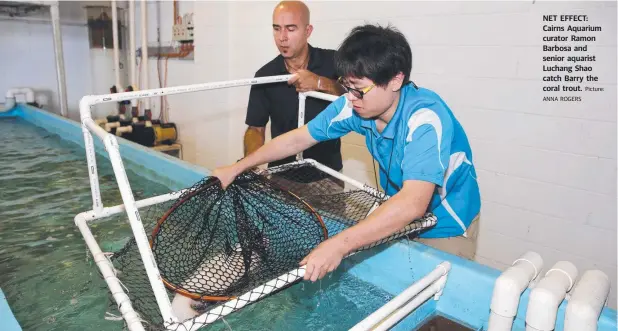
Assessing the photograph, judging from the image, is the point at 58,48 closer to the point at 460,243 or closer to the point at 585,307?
the point at 460,243

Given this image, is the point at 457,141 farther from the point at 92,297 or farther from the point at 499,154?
the point at 92,297

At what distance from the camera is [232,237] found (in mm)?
1773

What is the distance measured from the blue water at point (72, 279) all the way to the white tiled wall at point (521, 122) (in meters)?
1.34

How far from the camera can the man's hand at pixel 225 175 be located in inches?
67.8

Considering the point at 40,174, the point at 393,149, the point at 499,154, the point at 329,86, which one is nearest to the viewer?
the point at 393,149

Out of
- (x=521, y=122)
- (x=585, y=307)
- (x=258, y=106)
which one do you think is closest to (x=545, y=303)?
(x=585, y=307)

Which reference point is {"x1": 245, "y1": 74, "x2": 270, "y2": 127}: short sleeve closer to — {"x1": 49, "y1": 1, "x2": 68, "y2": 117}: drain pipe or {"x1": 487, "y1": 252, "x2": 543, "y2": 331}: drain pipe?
{"x1": 487, "y1": 252, "x2": 543, "y2": 331}: drain pipe

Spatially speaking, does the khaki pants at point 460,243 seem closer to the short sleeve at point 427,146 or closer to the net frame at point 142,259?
the net frame at point 142,259

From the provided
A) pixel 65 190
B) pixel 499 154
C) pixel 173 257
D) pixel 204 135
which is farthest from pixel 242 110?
pixel 173 257

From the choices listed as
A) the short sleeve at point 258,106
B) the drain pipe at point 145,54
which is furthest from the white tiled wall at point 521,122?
the drain pipe at point 145,54

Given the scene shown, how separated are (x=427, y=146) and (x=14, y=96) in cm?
538

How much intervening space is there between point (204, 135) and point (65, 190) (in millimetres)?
1857

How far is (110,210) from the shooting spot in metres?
1.75

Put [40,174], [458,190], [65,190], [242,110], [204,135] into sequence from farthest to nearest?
1. [204,135]
2. [242,110]
3. [40,174]
4. [65,190]
5. [458,190]
